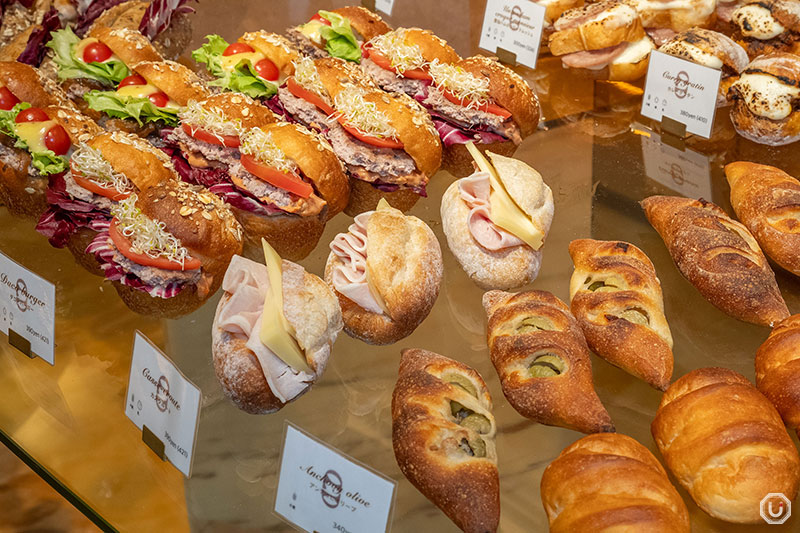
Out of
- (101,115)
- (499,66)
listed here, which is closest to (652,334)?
(499,66)

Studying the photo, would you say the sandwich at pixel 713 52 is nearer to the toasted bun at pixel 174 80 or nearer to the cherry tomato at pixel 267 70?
the cherry tomato at pixel 267 70

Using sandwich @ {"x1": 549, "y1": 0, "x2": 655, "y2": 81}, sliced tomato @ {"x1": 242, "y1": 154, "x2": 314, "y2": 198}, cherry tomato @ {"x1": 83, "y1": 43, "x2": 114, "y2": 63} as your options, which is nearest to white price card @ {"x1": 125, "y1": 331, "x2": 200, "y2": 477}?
sliced tomato @ {"x1": 242, "y1": 154, "x2": 314, "y2": 198}

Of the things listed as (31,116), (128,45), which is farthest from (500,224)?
(128,45)

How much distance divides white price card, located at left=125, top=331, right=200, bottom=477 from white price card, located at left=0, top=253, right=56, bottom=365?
0.37 metres

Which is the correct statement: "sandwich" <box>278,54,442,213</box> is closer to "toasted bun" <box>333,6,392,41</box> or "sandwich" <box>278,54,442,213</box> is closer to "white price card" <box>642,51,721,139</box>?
"toasted bun" <box>333,6,392,41</box>

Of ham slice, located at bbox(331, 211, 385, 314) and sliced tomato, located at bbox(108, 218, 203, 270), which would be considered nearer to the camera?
ham slice, located at bbox(331, 211, 385, 314)

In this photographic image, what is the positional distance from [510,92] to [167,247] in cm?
166

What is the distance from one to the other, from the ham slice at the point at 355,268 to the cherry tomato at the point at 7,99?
1557mm

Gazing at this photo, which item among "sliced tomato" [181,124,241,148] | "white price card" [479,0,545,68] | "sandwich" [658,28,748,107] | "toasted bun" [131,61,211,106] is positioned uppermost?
"sandwich" [658,28,748,107]

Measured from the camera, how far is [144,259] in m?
2.57

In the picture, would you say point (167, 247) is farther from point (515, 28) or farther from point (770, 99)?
point (770, 99)

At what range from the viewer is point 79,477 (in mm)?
2199

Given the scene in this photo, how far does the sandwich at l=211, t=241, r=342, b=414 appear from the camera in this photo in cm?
214

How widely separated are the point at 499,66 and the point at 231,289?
182cm
